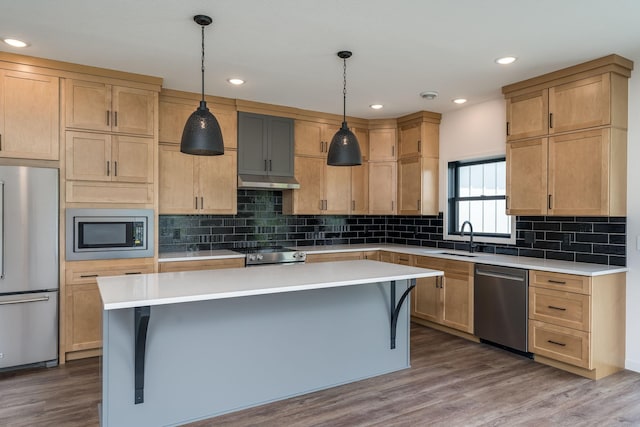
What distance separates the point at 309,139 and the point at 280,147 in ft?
1.43

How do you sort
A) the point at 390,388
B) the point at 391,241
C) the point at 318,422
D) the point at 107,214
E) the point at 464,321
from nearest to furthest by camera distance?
1. the point at 318,422
2. the point at 390,388
3. the point at 107,214
4. the point at 464,321
5. the point at 391,241

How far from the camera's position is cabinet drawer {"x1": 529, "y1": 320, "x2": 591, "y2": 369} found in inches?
128

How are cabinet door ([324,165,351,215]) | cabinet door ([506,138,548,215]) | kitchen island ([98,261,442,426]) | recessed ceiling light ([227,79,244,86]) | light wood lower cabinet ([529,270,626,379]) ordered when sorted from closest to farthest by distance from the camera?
kitchen island ([98,261,442,426]) → light wood lower cabinet ([529,270,626,379]) → cabinet door ([506,138,548,215]) → recessed ceiling light ([227,79,244,86]) → cabinet door ([324,165,351,215])

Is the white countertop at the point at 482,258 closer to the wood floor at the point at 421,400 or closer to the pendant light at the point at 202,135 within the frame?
the wood floor at the point at 421,400

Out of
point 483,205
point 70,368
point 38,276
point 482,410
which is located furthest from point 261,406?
point 483,205

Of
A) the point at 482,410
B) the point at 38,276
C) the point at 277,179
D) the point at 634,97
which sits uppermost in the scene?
the point at 634,97

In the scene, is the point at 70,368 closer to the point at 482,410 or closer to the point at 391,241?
the point at 482,410

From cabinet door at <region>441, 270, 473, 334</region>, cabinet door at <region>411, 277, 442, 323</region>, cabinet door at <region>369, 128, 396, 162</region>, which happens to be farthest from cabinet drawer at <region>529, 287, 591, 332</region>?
cabinet door at <region>369, 128, 396, 162</region>

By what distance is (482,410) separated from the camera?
277cm

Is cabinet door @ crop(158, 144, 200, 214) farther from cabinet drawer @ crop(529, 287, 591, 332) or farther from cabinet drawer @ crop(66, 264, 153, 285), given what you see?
cabinet drawer @ crop(529, 287, 591, 332)

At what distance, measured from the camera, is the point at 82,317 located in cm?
361

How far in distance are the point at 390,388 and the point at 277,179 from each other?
2.69 meters

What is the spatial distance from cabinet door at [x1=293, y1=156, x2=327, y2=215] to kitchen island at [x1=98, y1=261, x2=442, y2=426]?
72.4 inches

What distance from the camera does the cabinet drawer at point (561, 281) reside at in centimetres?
325
